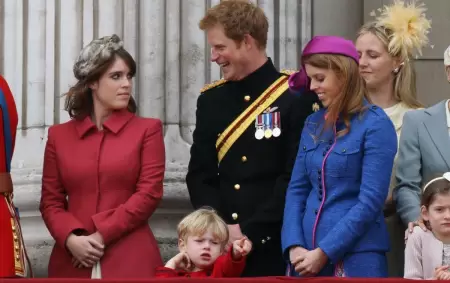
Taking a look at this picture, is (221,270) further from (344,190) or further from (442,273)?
(442,273)

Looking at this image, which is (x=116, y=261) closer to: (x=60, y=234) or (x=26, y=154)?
(x=60, y=234)

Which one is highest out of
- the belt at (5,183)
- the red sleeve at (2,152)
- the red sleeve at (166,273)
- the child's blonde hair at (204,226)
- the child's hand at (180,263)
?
the red sleeve at (2,152)

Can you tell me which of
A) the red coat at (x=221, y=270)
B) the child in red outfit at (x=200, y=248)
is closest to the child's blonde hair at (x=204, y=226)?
the child in red outfit at (x=200, y=248)

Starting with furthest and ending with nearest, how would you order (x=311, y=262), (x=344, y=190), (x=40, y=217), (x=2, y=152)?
(x=40, y=217), (x=2, y=152), (x=344, y=190), (x=311, y=262)

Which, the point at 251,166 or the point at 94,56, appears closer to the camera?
the point at 251,166

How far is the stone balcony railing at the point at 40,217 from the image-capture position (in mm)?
7766

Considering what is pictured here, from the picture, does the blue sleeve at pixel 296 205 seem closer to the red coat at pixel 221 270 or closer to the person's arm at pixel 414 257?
the red coat at pixel 221 270

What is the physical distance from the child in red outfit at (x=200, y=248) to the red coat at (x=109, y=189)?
301 mm

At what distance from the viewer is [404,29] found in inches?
292

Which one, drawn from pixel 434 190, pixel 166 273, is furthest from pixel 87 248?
pixel 434 190

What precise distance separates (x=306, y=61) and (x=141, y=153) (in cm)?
93

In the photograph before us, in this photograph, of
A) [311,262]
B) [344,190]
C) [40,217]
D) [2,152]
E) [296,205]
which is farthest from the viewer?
[40,217]

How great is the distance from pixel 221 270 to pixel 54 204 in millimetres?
1009

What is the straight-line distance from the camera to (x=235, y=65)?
7137 mm
